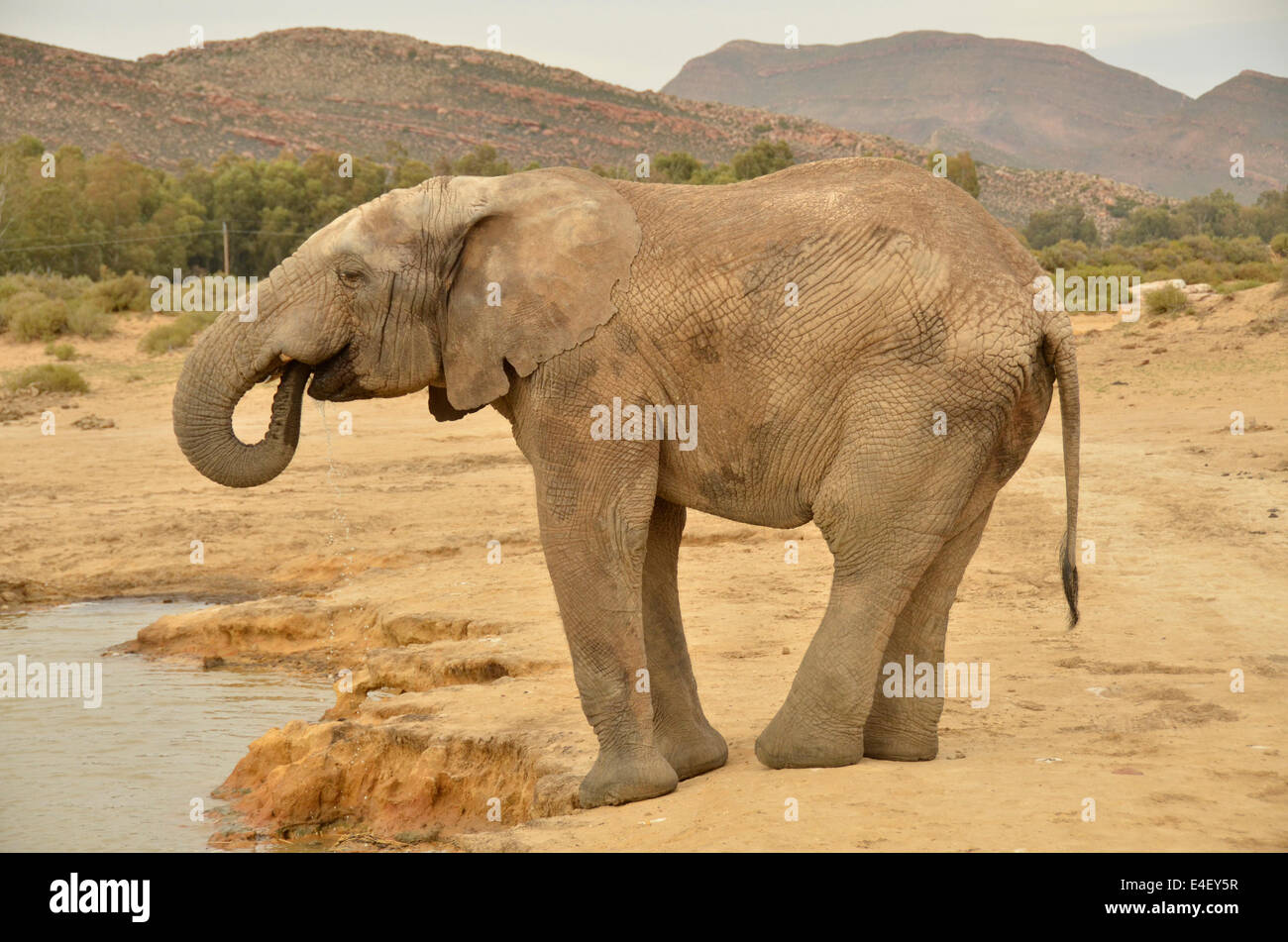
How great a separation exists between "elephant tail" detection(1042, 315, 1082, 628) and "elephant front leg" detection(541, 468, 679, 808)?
1.71m

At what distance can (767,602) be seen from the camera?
35.4 feet

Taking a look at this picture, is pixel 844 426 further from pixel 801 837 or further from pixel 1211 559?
pixel 1211 559

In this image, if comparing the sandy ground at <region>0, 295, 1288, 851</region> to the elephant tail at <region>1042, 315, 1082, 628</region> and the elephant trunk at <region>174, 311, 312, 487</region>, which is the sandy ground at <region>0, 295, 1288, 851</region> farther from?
the elephant trunk at <region>174, 311, 312, 487</region>

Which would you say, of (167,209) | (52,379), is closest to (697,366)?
(52,379)

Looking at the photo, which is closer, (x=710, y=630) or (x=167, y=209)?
(x=710, y=630)

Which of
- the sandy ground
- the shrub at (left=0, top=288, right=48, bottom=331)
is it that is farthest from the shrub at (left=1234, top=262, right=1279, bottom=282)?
the shrub at (left=0, top=288, right=48, bottom=331)

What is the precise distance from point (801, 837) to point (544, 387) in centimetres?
203

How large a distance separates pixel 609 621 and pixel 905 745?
1499mm

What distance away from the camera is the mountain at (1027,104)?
4757 inches

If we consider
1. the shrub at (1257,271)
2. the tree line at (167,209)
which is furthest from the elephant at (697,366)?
the tree line at (167,209)

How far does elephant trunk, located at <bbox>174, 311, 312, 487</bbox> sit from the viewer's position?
19.5 feet

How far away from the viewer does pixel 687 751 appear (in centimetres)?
667

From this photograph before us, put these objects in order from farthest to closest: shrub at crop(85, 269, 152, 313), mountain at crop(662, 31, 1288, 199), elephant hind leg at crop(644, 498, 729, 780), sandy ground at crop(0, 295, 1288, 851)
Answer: mountain at crop(662, 31, 1288, 199), shrub at crop(85, 269, 152, 313), elephant hind leg at crop(644, 498, 729, 780), sandy ground at crop(0, 295, 1288, 851)

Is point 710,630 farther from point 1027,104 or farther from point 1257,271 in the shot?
point 1027,104
